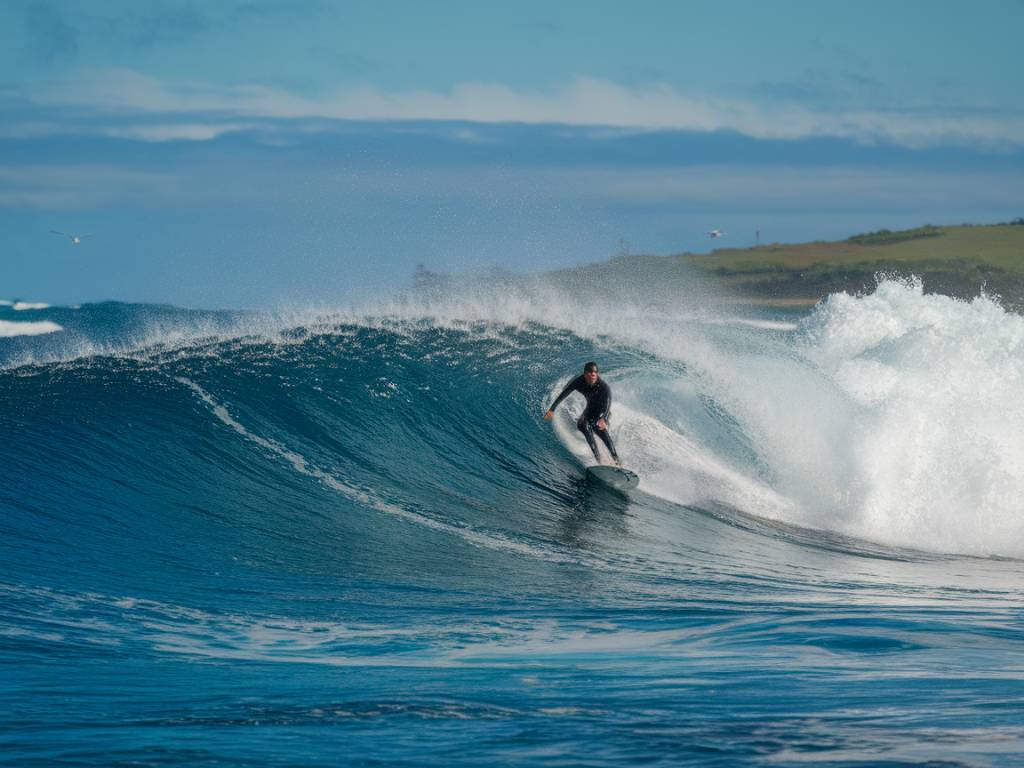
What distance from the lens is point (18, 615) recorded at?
8.66 metres

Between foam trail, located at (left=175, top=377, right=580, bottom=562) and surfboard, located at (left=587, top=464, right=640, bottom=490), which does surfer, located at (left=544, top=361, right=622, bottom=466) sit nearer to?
surfboard, located at (left=587, top=464, right=640, bottom=490)

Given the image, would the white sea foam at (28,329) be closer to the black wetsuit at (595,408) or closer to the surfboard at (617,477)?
the black wetsuit at (595,408)

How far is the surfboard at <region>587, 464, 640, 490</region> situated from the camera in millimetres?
14469

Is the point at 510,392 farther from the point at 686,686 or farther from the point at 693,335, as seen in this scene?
the point at 686,686

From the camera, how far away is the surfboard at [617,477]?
1447 cm

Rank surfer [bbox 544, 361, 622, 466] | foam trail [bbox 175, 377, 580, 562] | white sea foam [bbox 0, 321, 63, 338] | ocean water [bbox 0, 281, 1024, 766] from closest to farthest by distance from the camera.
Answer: ocean water [bbox 0, 281, 1024, 766] < foam trail [bbox 175, 377, 580, 562] < surfer [bbox 544, 361, 622, 466] < white sea foam [bbox 0, 321, 63, 338]

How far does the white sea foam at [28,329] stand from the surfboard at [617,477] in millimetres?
33932

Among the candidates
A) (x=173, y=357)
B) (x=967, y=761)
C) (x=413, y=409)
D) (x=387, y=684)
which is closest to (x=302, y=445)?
(x=413, y=409)

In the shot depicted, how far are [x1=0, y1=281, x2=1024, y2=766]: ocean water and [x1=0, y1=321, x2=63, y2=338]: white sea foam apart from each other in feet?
75.9

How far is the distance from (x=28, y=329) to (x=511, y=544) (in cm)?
3939

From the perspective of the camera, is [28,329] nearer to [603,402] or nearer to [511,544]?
[603,402]

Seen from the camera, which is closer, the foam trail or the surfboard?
the foam trail

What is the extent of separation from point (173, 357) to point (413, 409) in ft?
15.5

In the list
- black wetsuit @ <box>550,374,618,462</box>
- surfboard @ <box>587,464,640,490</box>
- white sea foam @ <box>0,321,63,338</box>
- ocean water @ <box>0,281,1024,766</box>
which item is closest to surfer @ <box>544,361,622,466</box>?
black wetsuit @ <box>550,374,618,462</box>
